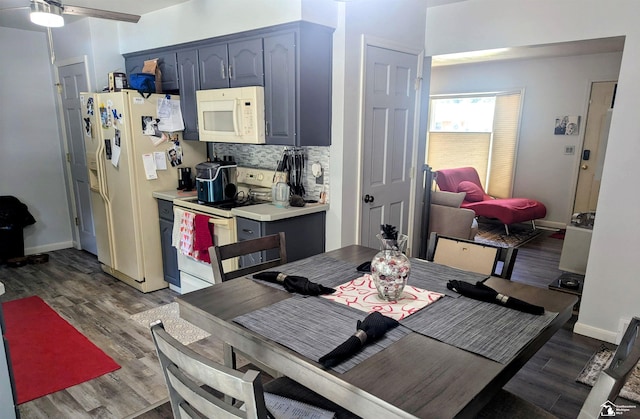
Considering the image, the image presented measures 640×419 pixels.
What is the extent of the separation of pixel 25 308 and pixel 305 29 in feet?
10.5

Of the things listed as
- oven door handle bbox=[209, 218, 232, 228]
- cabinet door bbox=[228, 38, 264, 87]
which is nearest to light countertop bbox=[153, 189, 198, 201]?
oven door handle bbox=[209, 218, 232, 228]

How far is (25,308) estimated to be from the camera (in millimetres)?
3447

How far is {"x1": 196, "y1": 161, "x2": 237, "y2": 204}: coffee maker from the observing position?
325 cm

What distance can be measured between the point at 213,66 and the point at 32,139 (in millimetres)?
2788

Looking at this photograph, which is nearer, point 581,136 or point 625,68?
point 625,68

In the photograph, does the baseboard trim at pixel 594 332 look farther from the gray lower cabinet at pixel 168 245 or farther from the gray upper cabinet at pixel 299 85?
the gray lower cabinet at pixel 168 245

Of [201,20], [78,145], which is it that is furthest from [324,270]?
[78,145]

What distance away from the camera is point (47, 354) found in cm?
278

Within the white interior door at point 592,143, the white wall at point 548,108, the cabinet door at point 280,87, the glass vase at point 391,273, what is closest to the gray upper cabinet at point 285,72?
the cabinet door at point 280,87

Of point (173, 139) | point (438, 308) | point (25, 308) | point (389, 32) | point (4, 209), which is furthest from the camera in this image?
point (4, 209)

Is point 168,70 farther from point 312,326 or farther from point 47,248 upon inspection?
point 312,326

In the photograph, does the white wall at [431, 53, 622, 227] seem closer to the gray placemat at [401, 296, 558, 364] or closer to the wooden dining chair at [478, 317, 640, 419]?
the gray placemat at [401, 296, 558, 364]

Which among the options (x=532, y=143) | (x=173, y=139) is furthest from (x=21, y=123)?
(x=532, y=143)

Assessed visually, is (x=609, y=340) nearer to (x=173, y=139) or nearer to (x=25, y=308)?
(x=173, y=139)
